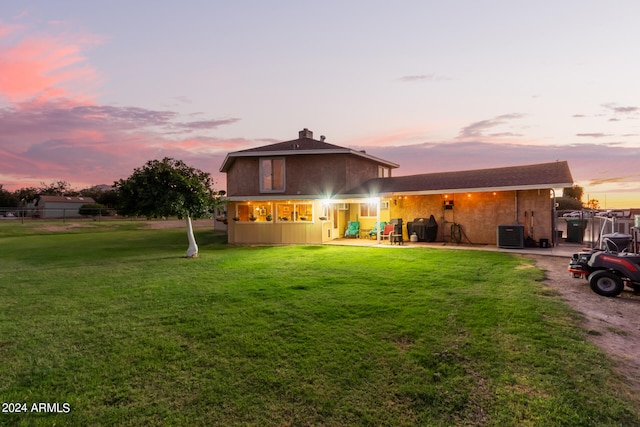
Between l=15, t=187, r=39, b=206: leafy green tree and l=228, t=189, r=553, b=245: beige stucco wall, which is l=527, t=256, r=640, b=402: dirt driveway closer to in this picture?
l=228, t=189, r=553, b=245: beige stucco wall

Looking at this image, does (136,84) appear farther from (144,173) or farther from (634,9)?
(634,9)

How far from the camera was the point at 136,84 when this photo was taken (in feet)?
57.5

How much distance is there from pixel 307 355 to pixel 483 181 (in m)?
13.8

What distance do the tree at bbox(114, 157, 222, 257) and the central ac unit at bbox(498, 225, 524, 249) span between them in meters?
13.3

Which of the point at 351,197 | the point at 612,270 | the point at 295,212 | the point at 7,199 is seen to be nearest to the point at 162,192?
the point at 295,212

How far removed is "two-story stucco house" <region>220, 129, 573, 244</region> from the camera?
14219 mm

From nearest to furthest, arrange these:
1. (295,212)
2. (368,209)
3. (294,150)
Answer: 1. (295,212)
2. (294,150)
3. (368,209)

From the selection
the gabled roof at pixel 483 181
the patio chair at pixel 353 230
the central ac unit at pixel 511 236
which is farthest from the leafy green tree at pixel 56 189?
the central ac unit at pixel 511 236

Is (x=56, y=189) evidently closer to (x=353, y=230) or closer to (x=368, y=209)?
(x=353, y=230)

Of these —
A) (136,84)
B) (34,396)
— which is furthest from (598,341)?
(136,84)

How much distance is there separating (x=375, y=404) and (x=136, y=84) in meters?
20.5

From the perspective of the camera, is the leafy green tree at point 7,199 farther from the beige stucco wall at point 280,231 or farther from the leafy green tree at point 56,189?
the beige stucco wall at point 280,231

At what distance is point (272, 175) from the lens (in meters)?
18.5

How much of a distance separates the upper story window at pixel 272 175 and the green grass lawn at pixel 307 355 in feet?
35.0
